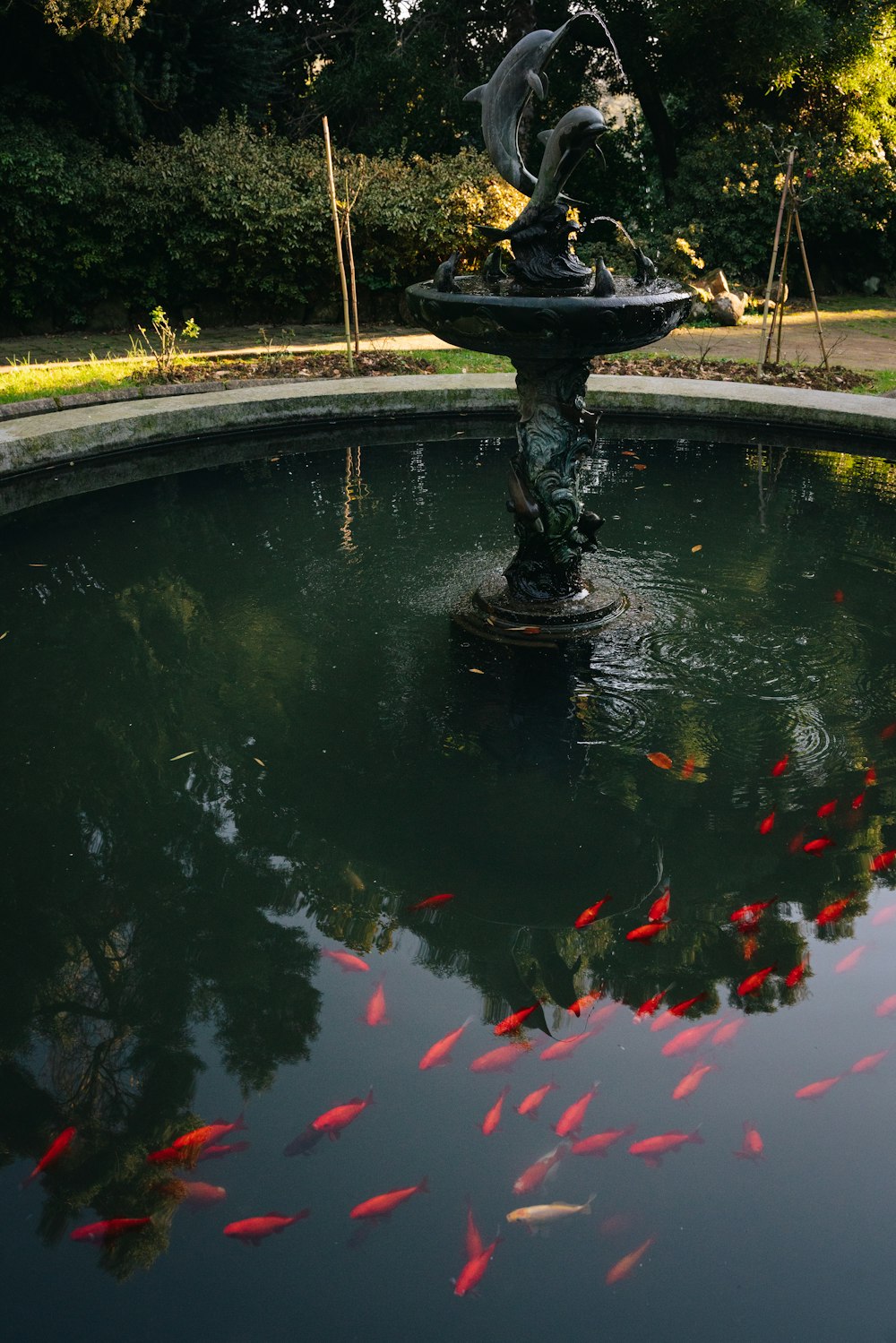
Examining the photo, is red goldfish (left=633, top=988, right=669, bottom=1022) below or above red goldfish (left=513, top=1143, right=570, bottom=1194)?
above

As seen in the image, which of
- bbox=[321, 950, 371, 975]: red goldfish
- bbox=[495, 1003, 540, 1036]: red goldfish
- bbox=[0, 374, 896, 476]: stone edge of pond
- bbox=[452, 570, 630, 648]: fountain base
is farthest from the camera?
bbox=[0, 374, 896, 476]: stone edge of pond

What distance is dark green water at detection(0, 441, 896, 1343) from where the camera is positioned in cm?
230

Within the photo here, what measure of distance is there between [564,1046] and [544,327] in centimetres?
287

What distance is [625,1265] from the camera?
2.29 meters

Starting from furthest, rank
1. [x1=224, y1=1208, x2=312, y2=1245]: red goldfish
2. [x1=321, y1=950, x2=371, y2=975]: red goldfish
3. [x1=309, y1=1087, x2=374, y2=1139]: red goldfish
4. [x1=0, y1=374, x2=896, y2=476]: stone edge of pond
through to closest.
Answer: [x1=0, y1=374, x2=896, y2=476]: stone edge of pond → [x1=321, y1=950, x2=371, y2=975]: red goldfish → [x1=309, y1=1087, x2=374, y2=1139]: red goldfish → [x1=224, y1=1208, x2=312, y2=1245]: red goldfish

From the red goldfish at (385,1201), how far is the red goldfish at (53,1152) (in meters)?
0.74

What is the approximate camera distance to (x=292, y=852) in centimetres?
362

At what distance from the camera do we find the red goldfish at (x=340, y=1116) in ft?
8.57

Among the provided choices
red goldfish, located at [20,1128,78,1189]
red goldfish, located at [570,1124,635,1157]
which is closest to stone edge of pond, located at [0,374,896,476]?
red goldfish, located at [20,1128,78,1189]

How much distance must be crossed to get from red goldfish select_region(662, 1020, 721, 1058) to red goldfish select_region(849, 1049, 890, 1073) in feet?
1.19

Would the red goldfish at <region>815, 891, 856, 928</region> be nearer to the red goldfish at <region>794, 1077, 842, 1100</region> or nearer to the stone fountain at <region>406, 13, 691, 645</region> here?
the red goldfish at <region>794, 1077, 842, 1100</region>

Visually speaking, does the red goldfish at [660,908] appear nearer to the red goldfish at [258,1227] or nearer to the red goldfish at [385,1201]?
the red goldfish at [385,1201]

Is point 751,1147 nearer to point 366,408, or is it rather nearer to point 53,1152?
point 53,1152

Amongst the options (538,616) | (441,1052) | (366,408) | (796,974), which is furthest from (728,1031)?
(366,408)
